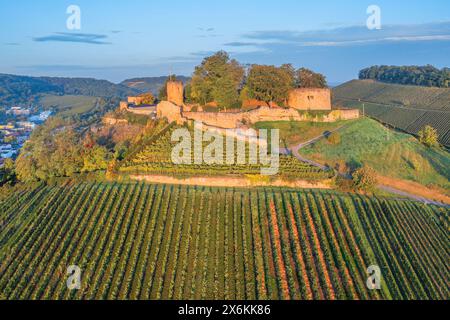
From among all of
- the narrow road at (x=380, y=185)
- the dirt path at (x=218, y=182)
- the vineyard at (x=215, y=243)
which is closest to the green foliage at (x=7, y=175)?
the vineyard at (x=215, y=243)

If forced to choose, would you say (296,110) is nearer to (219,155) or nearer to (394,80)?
(219,155)

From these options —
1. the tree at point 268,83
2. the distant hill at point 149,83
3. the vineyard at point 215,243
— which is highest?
the distant hill at point 149,83

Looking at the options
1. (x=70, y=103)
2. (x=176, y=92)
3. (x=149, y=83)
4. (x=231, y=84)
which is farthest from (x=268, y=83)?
(x=149, y=83)

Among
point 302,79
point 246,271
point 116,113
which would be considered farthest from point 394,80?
point 246,271

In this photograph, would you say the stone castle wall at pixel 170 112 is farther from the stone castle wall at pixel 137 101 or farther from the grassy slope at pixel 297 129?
the stone castle wall at pixel 137 101

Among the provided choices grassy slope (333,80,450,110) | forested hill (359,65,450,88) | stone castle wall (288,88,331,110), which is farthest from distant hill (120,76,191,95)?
stone castle wall (288,88,331,110)

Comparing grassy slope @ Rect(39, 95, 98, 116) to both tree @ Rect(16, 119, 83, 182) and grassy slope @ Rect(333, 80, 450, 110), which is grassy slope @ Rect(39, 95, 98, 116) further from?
tree @ Rect(16, 119, 83, 182)
